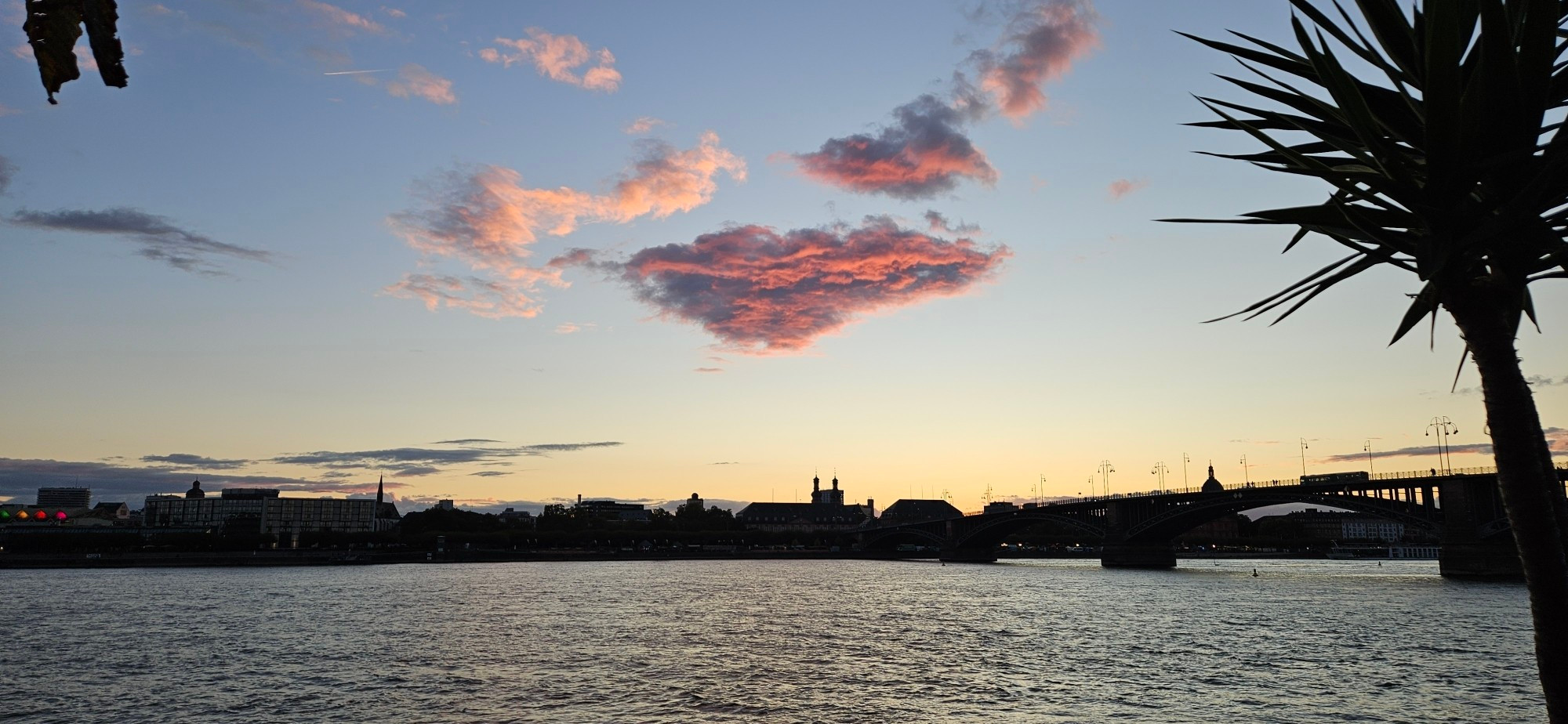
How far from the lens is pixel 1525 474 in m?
9.91

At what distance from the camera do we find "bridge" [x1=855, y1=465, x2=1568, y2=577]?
11688 centimetres

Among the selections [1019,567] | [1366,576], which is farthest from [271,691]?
[1019,567]

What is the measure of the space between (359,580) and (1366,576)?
14248cm

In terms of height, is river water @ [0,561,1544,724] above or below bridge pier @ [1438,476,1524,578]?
below

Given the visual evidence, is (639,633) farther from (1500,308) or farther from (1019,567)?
(1019,567)

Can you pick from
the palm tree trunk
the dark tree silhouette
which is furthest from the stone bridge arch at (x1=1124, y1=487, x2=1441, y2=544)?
the dark tree silhouette

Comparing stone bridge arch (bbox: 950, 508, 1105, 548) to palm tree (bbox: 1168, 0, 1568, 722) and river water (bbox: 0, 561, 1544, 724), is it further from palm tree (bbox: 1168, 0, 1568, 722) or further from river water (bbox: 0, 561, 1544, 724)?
palm tree (bbox: 1168, 0, 1568, 722)

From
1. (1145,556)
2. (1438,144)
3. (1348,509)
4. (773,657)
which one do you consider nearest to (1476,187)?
(1438,144)

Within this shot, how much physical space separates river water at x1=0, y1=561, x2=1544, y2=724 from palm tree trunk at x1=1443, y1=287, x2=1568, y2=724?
95.4 ft

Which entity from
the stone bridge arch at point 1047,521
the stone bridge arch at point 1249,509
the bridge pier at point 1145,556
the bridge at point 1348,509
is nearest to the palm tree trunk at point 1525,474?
the bridge at point 1348,509

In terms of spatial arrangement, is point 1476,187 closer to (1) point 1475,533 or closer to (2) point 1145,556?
(1) point 1475,533

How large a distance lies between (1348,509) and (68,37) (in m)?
144

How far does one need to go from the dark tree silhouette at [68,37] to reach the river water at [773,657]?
3625 cm

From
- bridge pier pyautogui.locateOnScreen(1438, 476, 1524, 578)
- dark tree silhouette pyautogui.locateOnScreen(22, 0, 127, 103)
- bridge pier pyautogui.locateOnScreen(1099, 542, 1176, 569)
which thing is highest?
dark tree silhouette pyautogui.locateOnScreen(22, 0, 127, 103)
